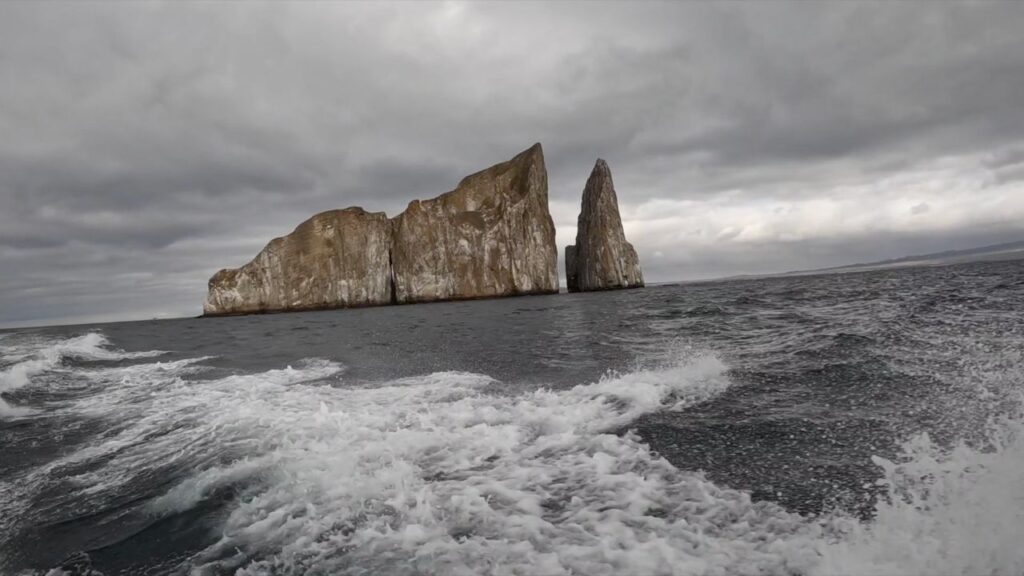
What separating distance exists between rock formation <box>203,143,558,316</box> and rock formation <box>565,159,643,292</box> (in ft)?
24.7

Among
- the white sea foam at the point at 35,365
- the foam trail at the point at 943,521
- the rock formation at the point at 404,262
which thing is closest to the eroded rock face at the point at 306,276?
the rock formation at the point at 404,262

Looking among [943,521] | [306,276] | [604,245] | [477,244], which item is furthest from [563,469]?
[306,276]

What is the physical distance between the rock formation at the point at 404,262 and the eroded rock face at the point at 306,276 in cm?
15

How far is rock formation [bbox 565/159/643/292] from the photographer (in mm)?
79375

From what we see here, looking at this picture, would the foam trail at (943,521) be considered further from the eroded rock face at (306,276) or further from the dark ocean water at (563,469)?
the eroded rock face at (306,276)

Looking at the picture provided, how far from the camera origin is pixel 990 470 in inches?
172

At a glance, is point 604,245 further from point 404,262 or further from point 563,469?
point 563,469

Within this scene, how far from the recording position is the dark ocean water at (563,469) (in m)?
3.59

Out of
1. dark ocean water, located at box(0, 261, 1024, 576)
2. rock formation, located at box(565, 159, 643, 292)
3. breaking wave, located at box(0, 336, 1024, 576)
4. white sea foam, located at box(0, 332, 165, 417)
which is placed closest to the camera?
breaking wave, located at box(0, 336, 1024, 576)

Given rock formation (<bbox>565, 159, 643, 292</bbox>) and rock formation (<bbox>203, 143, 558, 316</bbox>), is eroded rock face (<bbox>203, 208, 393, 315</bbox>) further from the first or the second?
rock formation (<bbox>565, 159, 643, 292</bbox>)

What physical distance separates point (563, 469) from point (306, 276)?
8672 centimetres

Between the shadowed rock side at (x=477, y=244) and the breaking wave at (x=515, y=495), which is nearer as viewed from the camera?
the breaking wave at (x=515, y=495)

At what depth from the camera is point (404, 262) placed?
85.6 meters

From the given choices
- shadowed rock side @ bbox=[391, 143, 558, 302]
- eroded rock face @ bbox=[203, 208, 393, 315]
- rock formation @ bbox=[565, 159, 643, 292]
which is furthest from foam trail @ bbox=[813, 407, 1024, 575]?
eroded rock face @ bbox=[203, 208, 393, 315]
